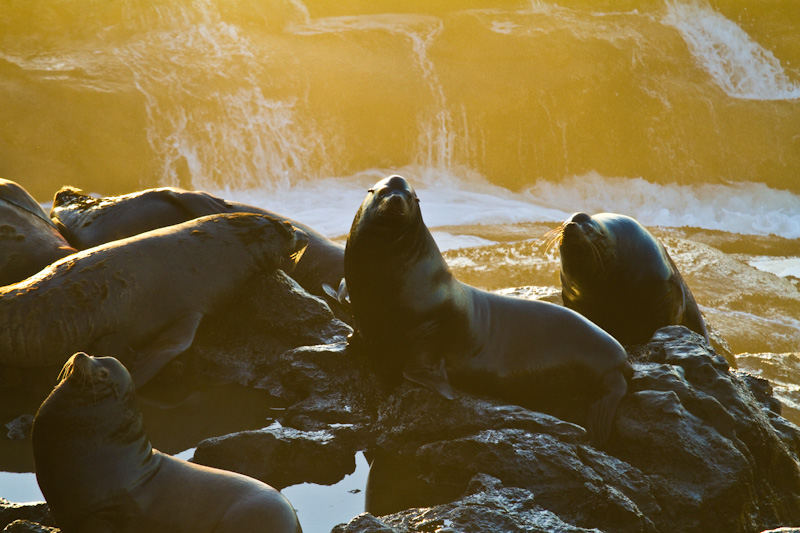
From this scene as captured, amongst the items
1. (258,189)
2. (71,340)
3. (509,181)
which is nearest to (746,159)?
(509,181)

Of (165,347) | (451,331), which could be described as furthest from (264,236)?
(451,331)

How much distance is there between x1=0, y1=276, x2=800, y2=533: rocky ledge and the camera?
367 cm

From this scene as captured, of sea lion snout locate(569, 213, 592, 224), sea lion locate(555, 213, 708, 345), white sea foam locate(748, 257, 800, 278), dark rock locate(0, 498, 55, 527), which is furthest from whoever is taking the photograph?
white sea foam locate(748, 257, 800, 278)

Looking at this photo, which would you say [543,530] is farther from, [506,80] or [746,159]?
[746,159]

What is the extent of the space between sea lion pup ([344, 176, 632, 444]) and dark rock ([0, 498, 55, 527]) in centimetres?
187

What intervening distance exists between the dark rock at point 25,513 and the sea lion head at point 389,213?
200cm

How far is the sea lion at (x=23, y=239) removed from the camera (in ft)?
18.3

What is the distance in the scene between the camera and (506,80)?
22.3 m

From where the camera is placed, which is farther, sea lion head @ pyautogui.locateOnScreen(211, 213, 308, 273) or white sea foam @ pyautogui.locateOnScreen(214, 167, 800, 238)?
white sea foam @ pyautogui.locateOnScreen(214, 167, 800, 238)

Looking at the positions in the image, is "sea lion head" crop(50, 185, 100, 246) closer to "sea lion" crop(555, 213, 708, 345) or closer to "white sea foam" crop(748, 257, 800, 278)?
"sea lion" crop(555, 213, 708, 345)

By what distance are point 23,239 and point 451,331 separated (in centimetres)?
320

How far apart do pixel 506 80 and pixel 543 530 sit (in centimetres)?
2012

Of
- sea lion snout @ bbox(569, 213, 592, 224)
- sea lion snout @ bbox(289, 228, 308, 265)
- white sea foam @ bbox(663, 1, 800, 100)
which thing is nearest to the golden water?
white sea foam @ bbox(663, 1, 800, 100)

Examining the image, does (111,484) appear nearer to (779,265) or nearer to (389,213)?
(389,213)
